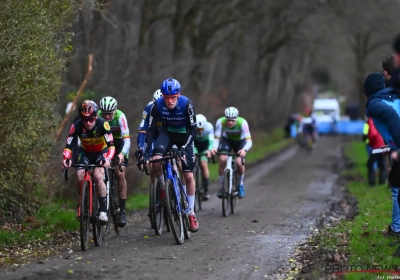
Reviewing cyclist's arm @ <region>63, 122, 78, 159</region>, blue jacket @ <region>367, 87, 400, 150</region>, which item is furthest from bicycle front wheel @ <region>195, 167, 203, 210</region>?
blue jacket @ <region>367, 87, 400, 150</region>

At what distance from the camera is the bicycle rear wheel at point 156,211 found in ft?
38.2

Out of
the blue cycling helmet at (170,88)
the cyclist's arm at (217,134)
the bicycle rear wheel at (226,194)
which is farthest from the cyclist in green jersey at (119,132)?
the cyclist's arm at (217,134)

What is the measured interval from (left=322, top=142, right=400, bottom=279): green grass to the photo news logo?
0.38 feet

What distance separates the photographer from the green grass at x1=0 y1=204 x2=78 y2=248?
1125 centimetres

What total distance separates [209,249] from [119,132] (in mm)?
3136

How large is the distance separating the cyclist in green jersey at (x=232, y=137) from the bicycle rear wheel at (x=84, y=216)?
17.5 ft

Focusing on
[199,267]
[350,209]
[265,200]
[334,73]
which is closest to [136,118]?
[265,200]

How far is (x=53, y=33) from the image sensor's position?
41.5 ft

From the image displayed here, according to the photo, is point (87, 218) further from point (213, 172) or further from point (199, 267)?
point (213, 172)

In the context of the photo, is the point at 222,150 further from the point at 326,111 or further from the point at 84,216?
the point at 326,111

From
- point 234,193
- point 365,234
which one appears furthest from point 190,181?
point 234,193

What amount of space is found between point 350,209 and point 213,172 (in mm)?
10600

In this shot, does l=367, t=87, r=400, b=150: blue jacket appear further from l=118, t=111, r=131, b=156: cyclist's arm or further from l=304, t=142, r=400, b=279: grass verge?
l=118, t=111, r=131, b=156: cyclist's arm

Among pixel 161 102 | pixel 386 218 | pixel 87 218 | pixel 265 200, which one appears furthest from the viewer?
pixel 265 200
